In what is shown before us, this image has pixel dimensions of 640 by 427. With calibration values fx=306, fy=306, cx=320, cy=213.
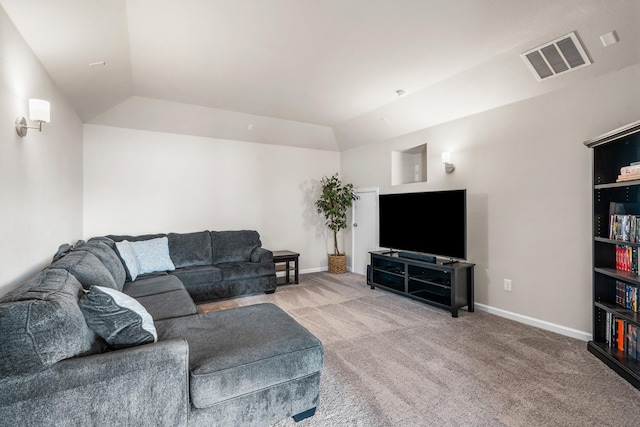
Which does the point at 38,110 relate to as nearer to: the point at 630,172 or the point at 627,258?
the point at 630,172

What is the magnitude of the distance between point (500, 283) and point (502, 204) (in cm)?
90

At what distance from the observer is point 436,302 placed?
3.69 meters

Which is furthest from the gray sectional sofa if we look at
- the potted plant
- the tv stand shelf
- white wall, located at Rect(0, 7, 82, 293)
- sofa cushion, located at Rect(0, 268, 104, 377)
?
the potted plant

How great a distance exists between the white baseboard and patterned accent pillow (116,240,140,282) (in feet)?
13.4

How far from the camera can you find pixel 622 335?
2418 mm

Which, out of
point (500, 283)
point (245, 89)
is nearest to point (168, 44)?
point (245, 89)

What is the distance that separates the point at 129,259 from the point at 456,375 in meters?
3.52

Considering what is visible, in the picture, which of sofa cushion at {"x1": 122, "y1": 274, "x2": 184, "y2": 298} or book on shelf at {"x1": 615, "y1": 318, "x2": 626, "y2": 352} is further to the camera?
sofa cushion at {"x1": 122, "y1": 274, "x2": 184, "y2": 298}

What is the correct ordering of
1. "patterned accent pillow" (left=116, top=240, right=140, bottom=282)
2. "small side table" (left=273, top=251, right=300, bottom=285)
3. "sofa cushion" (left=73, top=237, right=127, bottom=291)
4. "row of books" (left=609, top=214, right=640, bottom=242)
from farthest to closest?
"small side table" (left=273, top=251, right=300, bottom=285), "patterned accent pillow" (left=116, top=240, right=140, bottom=282), "sofa cushion" (left=73, top=237, right=127, bottom=291), "row of books" (left=609, top=214, right=640, bottom=242)

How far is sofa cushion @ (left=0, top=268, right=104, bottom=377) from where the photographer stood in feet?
3.64

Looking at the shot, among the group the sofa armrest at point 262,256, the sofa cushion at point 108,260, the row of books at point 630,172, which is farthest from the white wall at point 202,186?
the row of books at point 630,172

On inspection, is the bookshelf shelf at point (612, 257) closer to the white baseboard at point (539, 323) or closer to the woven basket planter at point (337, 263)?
the white baseboard at point (539, 323)

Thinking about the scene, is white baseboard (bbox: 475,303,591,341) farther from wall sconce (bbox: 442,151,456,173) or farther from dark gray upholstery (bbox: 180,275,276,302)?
dark gray upholstery (bbox: 180,275,276,302)

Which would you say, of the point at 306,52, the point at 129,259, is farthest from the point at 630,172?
the point at 129,259
